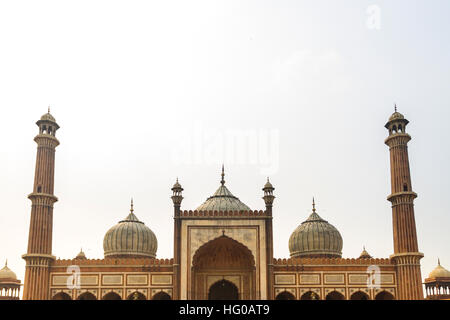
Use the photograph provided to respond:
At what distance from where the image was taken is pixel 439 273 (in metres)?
39.2

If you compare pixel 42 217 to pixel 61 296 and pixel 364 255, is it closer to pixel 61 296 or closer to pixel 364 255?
pixel 61 296

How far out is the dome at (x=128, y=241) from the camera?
112 feet

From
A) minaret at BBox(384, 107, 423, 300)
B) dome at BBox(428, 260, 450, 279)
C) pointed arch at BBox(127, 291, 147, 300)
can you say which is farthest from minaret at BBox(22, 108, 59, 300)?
dome at BBox(428, 260, 450, 279)

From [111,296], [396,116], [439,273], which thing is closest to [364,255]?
[439,273]

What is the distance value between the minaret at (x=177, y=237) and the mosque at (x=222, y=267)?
1.9 inches

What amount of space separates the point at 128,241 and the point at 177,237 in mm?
6118

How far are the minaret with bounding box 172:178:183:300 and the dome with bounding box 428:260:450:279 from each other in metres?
19.6

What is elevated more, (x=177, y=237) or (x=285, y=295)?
(x=177, y=237)

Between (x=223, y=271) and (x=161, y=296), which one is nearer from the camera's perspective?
(x=161, y=296)

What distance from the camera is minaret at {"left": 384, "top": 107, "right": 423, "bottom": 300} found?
2906 centimetres

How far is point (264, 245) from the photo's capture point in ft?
96.4

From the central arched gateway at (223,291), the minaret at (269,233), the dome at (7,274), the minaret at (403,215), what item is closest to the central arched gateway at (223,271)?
the central arched gateway at (223,291)

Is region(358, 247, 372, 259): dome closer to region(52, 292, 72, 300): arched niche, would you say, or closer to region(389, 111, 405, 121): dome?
region(389, 111, 405, 121): dome
